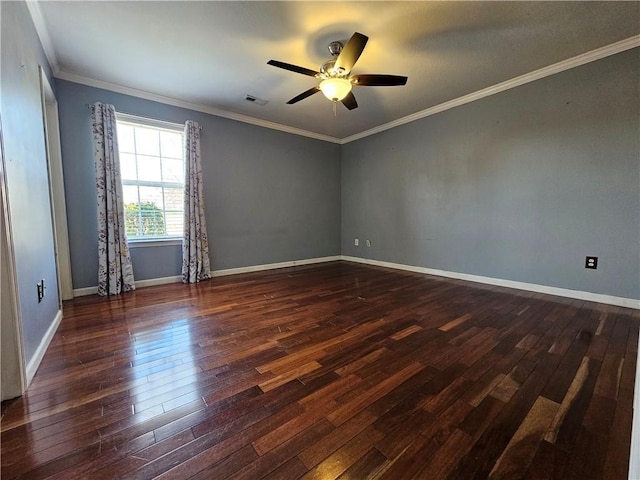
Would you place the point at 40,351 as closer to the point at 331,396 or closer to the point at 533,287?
the point at 331,396

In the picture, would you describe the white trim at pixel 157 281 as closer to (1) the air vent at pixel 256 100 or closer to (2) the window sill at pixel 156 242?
(2) the window sill at pixel 156 242

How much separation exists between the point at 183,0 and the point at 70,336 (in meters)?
2.71

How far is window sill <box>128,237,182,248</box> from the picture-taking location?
3.49 meters

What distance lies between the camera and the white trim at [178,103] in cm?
306

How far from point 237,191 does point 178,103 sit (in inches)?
56.0

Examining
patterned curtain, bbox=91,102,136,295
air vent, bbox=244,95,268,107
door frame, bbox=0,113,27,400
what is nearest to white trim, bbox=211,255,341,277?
patterned curtain, bbox=91,102,136,295

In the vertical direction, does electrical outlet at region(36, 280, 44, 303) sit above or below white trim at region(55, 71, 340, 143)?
below

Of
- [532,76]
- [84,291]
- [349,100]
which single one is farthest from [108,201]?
[532,76]

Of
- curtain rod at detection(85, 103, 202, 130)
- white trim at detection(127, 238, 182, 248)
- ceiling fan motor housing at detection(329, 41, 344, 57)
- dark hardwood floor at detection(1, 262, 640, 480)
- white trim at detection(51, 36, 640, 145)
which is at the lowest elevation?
dark hardwood floor at detection(1, 262, 640, 480)

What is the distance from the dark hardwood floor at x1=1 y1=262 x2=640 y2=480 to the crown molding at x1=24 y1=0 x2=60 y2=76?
2.49 metres

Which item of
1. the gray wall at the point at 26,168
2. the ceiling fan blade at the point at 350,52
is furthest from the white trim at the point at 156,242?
the ceiling fan blade at the point at 350,52

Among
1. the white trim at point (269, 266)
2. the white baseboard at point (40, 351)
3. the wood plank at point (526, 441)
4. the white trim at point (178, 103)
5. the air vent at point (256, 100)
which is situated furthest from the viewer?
the white trim at point (269, 266)

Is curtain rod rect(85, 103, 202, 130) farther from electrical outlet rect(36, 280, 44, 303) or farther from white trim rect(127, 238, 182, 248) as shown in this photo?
electrical outlet rect(36, 280, 44, 303)

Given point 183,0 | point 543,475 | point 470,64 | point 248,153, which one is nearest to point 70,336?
point 183,0
